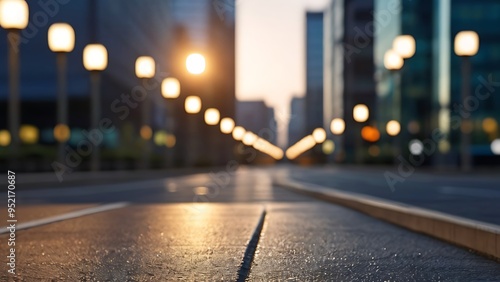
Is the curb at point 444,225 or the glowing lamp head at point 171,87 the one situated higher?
the glowing lamp head at point 171,87

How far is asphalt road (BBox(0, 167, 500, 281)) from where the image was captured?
5320 millimetres

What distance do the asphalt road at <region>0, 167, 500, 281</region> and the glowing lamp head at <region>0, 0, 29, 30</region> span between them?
1074 cm

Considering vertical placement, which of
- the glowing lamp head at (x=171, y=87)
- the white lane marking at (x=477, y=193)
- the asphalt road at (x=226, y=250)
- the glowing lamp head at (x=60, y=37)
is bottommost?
the white lane marking at (x=477, y=193)

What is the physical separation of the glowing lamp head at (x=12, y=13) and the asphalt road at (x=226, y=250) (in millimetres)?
10741

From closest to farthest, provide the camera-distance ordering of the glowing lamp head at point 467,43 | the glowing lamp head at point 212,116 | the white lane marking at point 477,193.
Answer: the white lane marking at point 477,193
the glowing lamp head at point 467,43
the glowing lamp head at point 212,116

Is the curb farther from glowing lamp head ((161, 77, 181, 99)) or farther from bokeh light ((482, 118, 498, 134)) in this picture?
bokeh light ((482, 118, 498, 134))

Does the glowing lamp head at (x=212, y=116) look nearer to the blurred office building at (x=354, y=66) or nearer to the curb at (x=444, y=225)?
the curb at (x=444, y=225)

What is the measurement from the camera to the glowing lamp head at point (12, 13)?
1980 cm

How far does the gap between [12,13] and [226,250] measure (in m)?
15.5

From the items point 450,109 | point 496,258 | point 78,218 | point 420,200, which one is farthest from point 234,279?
point 450,109

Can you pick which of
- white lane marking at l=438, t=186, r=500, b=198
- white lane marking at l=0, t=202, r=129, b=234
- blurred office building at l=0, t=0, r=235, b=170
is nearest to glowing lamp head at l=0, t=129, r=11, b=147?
blurred office building at l=0, t=0, r=235, b=170

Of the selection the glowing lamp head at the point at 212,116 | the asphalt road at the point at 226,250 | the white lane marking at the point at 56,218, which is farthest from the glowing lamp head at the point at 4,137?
the asphalt road at the point at 226,250

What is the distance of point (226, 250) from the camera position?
653cm

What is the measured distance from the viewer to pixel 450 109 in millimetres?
62156
